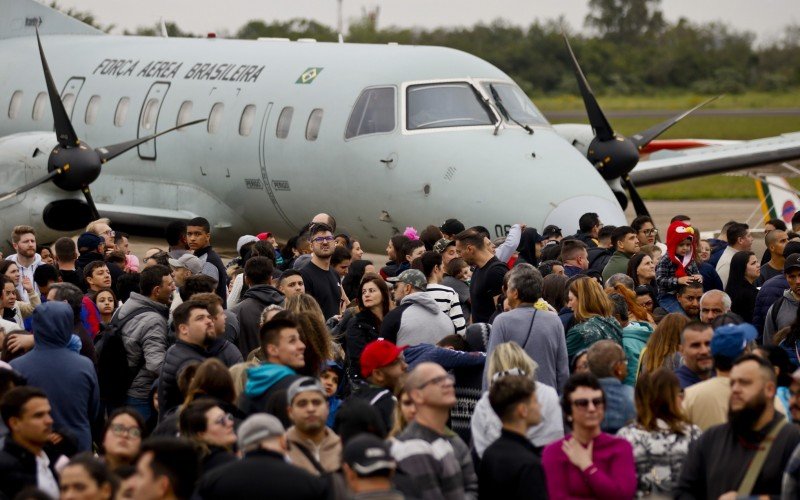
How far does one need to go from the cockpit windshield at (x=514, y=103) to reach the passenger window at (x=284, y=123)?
2.35 m

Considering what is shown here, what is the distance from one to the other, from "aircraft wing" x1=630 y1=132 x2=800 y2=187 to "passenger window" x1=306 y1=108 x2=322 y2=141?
534 centimetres

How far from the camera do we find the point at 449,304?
955cm

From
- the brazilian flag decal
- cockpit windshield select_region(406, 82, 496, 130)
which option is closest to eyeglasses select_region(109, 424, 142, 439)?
cockpit windshield select_region(406, 82, 496, 130)

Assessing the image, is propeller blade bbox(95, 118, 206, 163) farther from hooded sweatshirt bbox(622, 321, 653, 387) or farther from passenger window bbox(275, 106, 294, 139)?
hooded sweatshirt bbox(622, 321, 653, 387)

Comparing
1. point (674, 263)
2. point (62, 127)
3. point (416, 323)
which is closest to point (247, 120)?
point (62, 127)

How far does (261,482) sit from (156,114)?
13296mm

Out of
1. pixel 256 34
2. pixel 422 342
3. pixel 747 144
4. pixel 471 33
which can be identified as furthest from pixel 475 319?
pixel 471 33

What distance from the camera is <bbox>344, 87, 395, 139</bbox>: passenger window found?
15.4 metres

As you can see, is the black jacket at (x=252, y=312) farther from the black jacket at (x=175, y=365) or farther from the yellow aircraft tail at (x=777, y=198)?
the yellow aircraft tail at (x=777, y=198)

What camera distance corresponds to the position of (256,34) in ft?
210

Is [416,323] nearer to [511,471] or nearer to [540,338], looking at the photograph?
[540,338]

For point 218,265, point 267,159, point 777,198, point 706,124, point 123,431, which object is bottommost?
point 706,124

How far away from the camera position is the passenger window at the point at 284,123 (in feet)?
53.8

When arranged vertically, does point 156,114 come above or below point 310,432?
below
